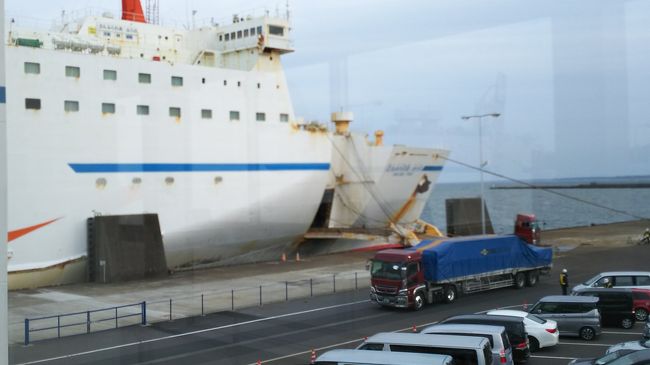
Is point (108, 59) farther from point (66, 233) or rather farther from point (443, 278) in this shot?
point (443, 278)

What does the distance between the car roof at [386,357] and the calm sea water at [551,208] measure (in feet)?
56.2

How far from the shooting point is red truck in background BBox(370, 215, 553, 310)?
40.7 feet

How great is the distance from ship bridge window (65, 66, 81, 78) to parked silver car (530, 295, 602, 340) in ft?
37.3

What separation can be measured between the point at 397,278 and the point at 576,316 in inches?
143

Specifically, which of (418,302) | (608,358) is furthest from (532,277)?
(608,358)

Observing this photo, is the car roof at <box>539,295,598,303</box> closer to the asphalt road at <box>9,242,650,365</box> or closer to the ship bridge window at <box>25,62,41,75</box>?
the asphalt road at <box>9,242,650,365</box>

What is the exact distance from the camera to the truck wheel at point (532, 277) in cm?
1497

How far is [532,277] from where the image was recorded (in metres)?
15.0

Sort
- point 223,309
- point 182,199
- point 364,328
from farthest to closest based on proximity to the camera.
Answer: point 182,199, point 223,309, point 364,328

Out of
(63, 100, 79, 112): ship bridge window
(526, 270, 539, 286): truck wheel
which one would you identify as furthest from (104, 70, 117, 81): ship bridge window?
(526, 270, 539, 286): truck wheel

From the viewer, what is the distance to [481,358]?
668cm

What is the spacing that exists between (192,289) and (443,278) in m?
5.71

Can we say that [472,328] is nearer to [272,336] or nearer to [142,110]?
[272,336]

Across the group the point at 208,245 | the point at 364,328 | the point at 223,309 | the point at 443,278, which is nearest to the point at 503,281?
the point at 443,278
